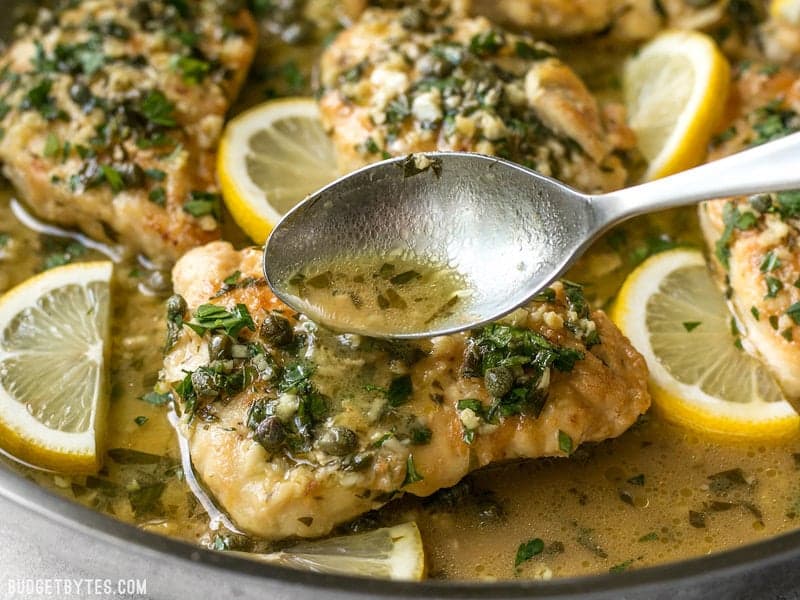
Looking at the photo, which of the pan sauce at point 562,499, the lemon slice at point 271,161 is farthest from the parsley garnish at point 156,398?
the lemon slice at point 271,161

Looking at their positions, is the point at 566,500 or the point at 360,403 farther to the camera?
the point at 566,500

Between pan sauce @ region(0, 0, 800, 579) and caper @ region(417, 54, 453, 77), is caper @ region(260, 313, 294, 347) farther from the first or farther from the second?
caper @ region(417, 54, 453, 77)

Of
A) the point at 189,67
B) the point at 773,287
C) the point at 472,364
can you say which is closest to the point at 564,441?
the point at 472,364

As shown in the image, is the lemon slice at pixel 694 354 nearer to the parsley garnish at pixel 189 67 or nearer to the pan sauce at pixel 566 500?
the pan sauce at pixel 566 500

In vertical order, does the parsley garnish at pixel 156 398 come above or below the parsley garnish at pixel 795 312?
above

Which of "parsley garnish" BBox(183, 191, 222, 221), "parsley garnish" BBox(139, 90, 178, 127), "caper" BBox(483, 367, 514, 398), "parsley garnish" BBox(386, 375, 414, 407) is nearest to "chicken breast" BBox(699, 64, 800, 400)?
"caper" BBox(483, 367, 514, 398)

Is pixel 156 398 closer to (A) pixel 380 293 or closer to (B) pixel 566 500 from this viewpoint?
(A) pixel 380 293
